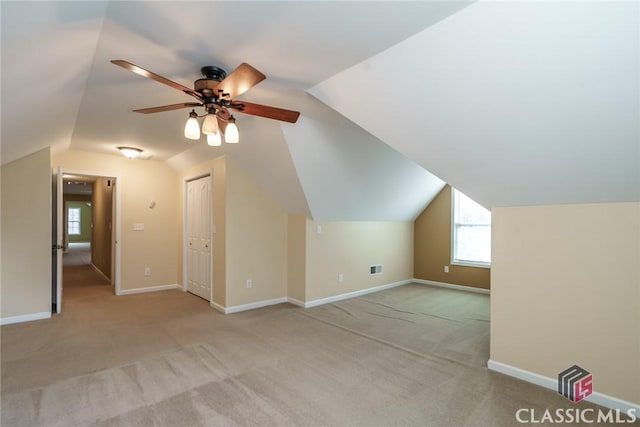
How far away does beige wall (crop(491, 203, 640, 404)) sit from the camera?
213cm

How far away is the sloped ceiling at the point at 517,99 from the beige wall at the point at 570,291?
0.17 m

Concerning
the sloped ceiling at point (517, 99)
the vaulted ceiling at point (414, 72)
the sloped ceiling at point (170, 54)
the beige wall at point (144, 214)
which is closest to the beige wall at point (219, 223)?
the sloped ceiling at point (170, 54)

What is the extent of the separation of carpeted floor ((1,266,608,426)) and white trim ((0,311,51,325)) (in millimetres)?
146

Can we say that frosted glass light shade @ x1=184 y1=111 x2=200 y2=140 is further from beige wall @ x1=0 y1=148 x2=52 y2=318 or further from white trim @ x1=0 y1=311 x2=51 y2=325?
white trim @ x1=0 y1=311 x2=51 y2=325

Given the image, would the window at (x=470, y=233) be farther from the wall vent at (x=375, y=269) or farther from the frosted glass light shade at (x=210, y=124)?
the frosted glass light shade at (x=210, y=124)

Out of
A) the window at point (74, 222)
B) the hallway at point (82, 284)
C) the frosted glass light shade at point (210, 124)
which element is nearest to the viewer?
the frosted glass light shade at point (210, 124)

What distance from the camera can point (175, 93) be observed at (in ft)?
8.94

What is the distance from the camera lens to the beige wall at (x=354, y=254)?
470cm

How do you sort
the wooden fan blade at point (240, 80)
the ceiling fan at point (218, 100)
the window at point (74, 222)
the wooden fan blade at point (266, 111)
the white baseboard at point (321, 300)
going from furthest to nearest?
the window at point (74, 222) < the white baseboard at point (321, 300) < the wooden fan blade at point (266, 111) < the ceiling fan at point (218, 100) < the wooden fan blade at point (240, 80)

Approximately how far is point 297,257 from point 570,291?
3.27m

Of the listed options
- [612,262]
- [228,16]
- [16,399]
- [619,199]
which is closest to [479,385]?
[612,262]

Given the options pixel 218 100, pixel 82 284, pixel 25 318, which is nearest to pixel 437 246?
pixel 218 100

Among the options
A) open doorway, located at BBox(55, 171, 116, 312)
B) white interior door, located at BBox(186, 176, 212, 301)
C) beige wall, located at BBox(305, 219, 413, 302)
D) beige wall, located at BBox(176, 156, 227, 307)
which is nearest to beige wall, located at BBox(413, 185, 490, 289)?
beige wall, located at BBox(305, 219, 413, 302)

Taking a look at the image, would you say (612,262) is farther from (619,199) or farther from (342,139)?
(342,139)
